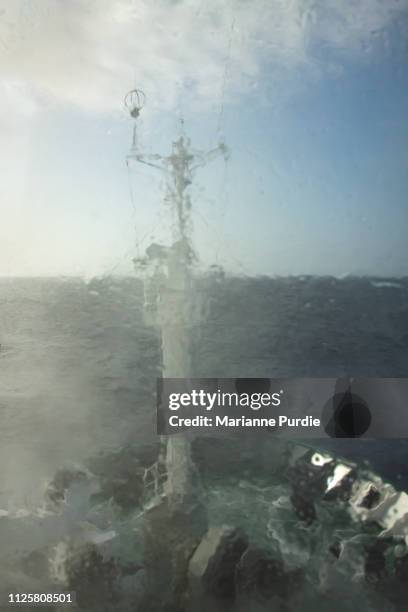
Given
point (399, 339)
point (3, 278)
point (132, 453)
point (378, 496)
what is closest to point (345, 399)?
point (399, 339)

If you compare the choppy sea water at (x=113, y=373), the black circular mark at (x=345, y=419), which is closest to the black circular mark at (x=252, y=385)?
the choppy sea water at (x=113, y=373)

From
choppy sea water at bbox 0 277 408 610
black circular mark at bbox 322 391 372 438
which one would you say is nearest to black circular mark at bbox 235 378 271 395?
choppy sea water at bbox 0 277 408 610

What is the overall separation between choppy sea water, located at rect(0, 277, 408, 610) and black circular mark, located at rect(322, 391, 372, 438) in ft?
0.28

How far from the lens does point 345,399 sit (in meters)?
1.75

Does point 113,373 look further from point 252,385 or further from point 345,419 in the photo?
point 345,419

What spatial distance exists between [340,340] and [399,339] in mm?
354

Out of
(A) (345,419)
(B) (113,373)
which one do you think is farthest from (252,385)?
(B) (113,373)

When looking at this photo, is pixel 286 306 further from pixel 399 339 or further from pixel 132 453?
pixel 132 453

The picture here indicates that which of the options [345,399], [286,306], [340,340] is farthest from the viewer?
[340,340]

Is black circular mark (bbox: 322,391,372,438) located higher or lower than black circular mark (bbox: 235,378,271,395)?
lower

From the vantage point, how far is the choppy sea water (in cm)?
183

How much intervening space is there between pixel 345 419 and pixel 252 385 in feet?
1.43

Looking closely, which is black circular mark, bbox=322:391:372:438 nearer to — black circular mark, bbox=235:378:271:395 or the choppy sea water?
the choppy sea water

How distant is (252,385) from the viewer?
1725 millimetres
